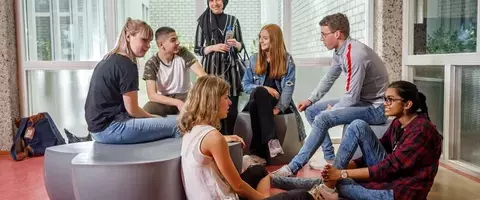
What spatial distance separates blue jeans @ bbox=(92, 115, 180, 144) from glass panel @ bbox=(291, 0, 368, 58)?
250 centimetres

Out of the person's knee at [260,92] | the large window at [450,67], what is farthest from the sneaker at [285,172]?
the large window at [450,67]

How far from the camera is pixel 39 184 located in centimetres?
357

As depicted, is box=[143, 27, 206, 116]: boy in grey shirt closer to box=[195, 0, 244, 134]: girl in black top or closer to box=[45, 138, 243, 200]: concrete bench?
box=[195, 0, 244, 134]: girl in black top

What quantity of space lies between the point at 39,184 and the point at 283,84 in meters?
2.06

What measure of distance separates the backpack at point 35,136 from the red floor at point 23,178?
124mm

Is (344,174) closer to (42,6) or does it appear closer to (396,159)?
(396,159)

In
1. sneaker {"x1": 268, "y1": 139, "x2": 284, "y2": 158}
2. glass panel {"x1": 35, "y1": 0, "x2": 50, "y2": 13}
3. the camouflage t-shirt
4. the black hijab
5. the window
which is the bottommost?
sneaker {"x1": 268, "y1": 139, "x2": 284, "y2": 158}

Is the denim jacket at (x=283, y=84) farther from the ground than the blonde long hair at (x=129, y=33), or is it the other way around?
the blonde long hair at (x=129, y=33)

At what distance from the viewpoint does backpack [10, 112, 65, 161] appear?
186 inches

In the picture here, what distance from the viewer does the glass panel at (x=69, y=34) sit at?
5.14 m

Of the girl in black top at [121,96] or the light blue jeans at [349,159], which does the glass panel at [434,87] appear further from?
the girl in black top at [121,96]

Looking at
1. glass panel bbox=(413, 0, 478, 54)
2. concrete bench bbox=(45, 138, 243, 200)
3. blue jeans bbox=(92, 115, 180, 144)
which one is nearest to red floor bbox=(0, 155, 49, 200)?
blue jeans bbox=(92, 115, 180, 144)

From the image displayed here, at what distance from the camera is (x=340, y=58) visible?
12.2 feet

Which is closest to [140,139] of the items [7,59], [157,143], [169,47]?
[157,143]
